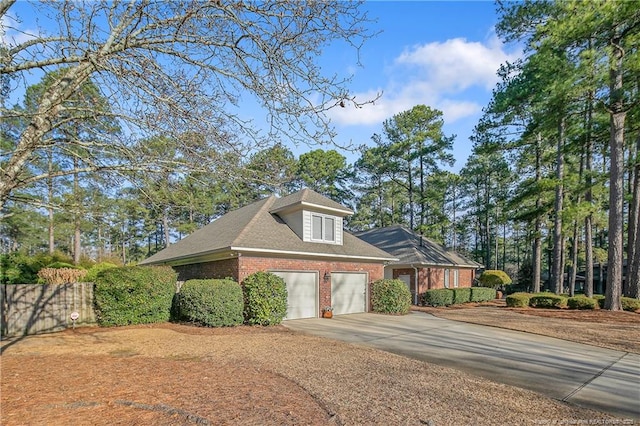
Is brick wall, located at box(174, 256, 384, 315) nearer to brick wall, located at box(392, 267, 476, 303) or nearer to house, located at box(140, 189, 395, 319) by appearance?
house, located at box(140, 189, 395, 319)

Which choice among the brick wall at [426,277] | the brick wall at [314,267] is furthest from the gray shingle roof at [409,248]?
the brick wall at [314,267]

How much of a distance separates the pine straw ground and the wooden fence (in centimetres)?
213

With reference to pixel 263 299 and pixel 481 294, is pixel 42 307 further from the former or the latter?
pixel 481 294

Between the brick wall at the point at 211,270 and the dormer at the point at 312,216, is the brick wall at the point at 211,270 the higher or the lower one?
the lower one

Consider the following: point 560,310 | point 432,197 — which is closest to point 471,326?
point 560,310

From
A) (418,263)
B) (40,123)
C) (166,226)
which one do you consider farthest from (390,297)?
(40,123)

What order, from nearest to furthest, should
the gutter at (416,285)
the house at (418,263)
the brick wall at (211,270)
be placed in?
1. the brick wall at (211,270)
2. the gutter at (416,285)
3. the house at (418,263)

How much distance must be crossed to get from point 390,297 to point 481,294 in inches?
447

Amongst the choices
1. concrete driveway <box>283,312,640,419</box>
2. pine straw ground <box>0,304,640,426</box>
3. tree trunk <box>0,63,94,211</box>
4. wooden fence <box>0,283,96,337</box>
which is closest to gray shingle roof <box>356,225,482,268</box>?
concrete driveway <box>283,312,640,419</box>

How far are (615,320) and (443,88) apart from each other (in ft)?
36.8

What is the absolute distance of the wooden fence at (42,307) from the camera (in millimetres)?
10000

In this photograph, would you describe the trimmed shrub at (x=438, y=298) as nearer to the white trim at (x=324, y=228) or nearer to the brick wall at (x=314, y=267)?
the brick wall at (x=314, y=267)

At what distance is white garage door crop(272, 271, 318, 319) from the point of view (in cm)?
1317

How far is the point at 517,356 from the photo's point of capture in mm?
7523
